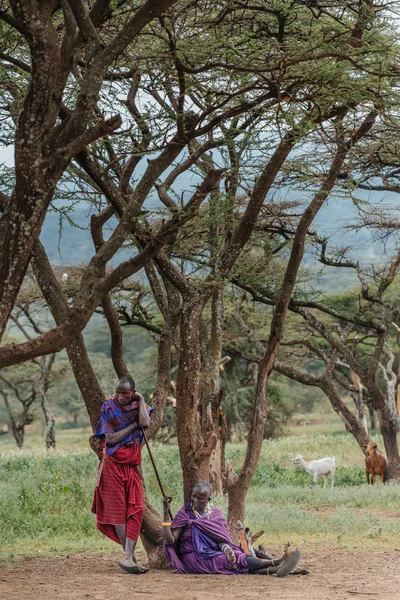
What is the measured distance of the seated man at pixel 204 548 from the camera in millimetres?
6949

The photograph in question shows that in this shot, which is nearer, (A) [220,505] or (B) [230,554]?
(B) [230,554]

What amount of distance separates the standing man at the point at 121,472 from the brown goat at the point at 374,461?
7.73 meters

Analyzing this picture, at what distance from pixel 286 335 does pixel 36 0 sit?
55.1ft

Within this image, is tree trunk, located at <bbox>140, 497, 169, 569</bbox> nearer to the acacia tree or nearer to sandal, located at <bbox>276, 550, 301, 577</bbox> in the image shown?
the acacia tree

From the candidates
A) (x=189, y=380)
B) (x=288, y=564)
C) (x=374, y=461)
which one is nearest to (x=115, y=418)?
(x=189, y=380)

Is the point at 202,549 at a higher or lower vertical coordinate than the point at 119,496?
lower

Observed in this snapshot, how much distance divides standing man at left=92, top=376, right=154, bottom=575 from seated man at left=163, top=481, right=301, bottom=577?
0.28 meters

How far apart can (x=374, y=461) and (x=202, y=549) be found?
766cm

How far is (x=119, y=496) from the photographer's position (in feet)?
22.8

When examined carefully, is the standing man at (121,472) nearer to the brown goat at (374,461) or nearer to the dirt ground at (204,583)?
the dirt ground at (204,583)

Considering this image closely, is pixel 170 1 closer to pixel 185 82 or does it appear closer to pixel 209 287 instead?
pixel 185 82

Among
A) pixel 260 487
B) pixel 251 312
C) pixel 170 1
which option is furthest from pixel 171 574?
pixel 251 312

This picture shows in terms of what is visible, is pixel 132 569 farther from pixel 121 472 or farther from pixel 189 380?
pixel 189 380

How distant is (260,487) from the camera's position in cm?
1455
